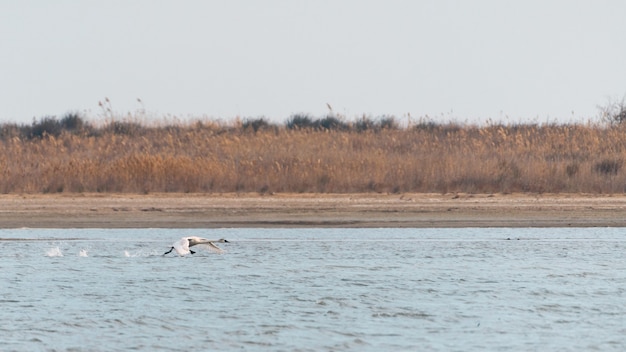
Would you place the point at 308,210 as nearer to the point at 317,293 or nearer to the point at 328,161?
the point at 328,161

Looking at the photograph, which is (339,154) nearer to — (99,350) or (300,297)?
(300,297)

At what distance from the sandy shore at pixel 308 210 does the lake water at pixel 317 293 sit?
1.46m

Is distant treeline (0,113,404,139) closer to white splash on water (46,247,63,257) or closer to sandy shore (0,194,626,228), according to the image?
sandy shore (0,194,626,228)

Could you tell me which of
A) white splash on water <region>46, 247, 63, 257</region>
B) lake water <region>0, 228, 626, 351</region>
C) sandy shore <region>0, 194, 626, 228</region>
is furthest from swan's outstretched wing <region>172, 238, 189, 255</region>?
sandy shore <region>0, 194, 626, 228</region>

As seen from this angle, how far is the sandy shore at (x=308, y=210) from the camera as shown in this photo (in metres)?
17.7

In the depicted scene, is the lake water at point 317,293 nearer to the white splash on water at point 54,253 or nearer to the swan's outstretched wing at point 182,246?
the white splash on water at point 54,253

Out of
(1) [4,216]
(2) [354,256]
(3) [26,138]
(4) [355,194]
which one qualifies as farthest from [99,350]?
(3) [26,138]

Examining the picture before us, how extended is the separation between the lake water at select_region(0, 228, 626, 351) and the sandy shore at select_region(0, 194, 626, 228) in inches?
57.6

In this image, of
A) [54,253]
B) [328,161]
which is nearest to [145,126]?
[328,161]

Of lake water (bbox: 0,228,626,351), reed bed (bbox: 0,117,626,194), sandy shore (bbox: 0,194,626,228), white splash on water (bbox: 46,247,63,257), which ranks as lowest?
lake water (bbox: 0,228,626,351)

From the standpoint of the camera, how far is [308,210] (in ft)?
62.9

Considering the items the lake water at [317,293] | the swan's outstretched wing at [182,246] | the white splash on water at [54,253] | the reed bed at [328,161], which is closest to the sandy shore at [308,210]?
the reed bed at [328,161]

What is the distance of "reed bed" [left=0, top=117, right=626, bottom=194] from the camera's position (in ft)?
72.2

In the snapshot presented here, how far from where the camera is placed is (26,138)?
96.5 ft
